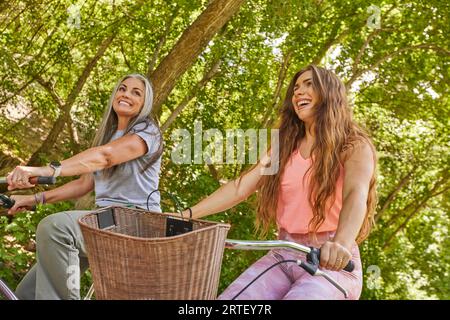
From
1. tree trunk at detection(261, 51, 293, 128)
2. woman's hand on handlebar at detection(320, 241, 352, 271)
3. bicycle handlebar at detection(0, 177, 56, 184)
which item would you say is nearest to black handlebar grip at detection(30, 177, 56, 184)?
bicycle handlebar at detection(0, 177, 56, 184)

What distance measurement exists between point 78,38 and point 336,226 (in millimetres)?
6616

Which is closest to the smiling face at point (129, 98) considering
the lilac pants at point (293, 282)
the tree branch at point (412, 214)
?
the lilac pants at point (293, 282)

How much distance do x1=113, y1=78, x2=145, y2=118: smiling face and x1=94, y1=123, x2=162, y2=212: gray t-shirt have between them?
0.17 meters

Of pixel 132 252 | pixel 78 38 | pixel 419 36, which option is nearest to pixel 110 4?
pixel 78 38

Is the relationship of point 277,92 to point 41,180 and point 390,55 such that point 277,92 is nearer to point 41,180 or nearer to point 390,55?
point 390,55

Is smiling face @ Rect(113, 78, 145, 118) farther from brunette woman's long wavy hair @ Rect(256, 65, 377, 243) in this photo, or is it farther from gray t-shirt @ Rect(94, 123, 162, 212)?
brunette woman's long wavy hair @ Rect(256, 65, 377, 243)

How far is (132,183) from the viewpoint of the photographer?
314 centimetres

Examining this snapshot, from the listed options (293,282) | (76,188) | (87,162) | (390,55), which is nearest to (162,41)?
(390,55)

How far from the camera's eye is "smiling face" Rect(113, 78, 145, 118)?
3.34 m

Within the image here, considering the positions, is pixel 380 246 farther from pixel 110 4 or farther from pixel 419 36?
pixel 110 4

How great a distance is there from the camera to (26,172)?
2.49 meters

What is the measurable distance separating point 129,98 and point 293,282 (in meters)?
1.39

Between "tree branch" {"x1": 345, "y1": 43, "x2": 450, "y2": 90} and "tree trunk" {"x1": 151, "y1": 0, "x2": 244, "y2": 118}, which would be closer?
"tree trunk" {"x1": 151, "y1": 0, "x2": 244, "y2": 118}

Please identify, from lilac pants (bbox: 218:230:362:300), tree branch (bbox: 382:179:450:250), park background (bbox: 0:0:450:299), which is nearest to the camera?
lilac pants (bbox: 218:230:362:300)
